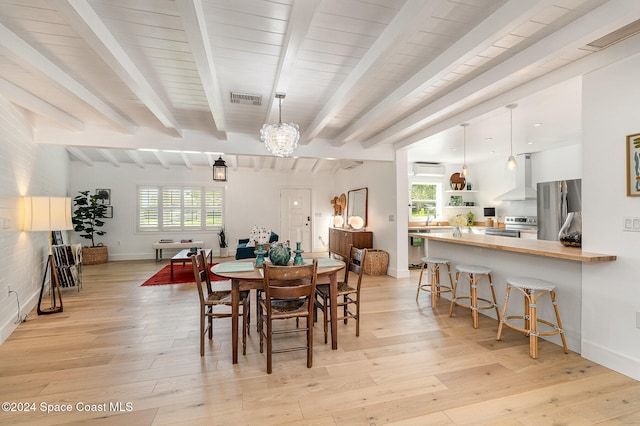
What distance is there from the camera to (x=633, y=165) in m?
2.19

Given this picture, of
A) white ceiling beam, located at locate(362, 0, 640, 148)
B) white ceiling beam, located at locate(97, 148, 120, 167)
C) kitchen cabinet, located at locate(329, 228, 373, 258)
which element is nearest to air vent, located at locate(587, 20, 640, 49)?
white ceiling beam, located at locate(362, 0, 640, 148)

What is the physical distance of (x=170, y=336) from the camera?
3002mm

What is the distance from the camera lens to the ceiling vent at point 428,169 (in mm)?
7406

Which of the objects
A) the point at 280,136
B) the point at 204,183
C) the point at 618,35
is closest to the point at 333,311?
the point at 280,136

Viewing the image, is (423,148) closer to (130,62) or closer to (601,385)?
(601,385)

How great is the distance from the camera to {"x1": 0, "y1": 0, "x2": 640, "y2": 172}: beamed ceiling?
1890 millimetres

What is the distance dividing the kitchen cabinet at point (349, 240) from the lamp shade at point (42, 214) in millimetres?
4483

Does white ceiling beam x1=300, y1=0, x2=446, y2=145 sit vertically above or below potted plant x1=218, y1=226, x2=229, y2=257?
above

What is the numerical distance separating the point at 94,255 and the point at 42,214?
4.49 metres

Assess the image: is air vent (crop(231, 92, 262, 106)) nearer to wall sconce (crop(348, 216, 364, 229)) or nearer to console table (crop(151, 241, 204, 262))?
wall sconce (crop(348, 216, 364, 229))

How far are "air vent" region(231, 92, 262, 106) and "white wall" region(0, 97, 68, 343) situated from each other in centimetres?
238

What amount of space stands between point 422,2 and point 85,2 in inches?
80.5

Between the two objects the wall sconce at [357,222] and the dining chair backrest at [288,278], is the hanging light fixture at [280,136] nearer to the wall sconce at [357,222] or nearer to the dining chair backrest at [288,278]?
the dining chair backrest at [288,278]

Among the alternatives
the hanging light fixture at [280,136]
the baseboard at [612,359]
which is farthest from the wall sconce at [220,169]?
the baseboard at [612,359]
